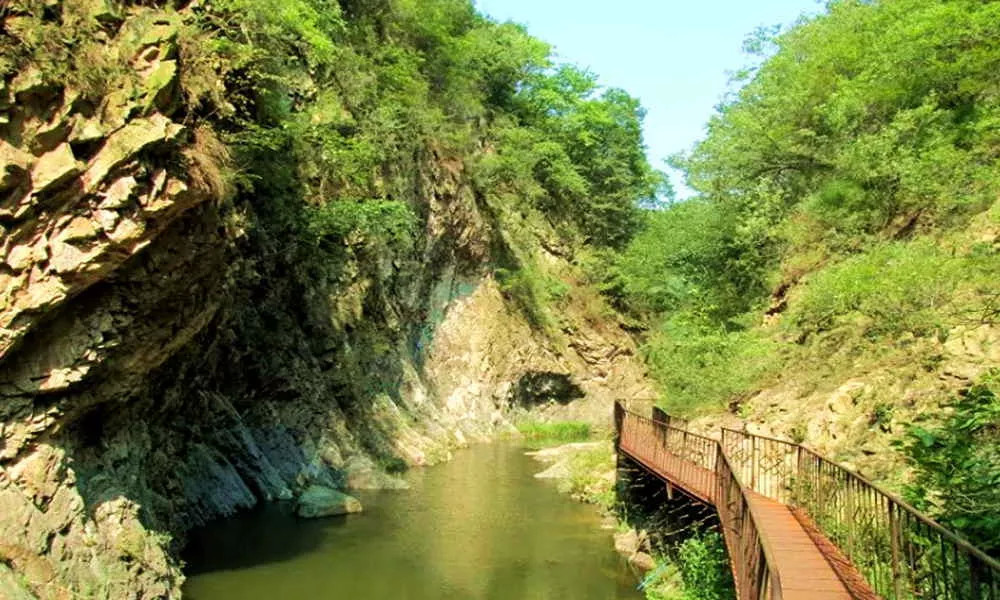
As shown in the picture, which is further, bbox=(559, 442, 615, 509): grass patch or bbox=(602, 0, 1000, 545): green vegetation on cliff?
bbox=(559, 442, 615, 509): grass patch

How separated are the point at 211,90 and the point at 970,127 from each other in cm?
1744

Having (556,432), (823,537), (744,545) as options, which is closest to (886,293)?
(823,537)

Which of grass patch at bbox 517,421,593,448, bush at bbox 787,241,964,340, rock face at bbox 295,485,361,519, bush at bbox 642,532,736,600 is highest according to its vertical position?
bush at bbox 787,241,964,340

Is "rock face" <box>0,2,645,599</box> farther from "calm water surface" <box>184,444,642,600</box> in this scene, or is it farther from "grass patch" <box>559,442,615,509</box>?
"grass patch" <box>559,442,615,509</box>

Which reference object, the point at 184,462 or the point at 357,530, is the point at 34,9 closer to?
the point at 184,462

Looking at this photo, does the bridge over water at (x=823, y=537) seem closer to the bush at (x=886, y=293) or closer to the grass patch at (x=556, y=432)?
the bush at (x=886, y=293)

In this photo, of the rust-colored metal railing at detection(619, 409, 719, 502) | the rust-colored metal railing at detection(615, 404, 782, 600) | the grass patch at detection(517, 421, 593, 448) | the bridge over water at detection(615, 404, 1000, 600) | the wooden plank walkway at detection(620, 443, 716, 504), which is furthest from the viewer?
the grass patch at detection(517, 421, 593, 448)

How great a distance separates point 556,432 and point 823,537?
113ft

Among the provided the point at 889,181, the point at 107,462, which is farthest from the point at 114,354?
the point at 889,181

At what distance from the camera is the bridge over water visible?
21.0ft

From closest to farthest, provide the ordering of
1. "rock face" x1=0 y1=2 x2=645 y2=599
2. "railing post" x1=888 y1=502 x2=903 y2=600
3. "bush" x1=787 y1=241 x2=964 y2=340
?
"railing post" x1=888 y1=502 x2=903 y2=600, "rock face" x1=0 y1=2 x2=645 y2=599, "bush" x1=787 y1=241 x2=964 y2=340

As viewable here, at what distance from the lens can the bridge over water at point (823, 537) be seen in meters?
6.41

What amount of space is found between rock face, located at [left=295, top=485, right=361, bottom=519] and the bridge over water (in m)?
9.49

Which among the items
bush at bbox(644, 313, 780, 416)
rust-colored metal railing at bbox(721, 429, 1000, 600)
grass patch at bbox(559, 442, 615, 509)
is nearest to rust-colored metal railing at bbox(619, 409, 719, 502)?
rust-colored metal railing at bbox(721, 429, 1000, 600)
